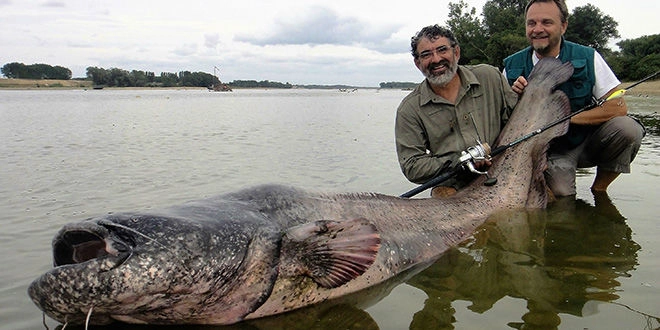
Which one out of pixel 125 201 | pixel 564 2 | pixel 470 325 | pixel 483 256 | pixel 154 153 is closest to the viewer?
pixel 470 325

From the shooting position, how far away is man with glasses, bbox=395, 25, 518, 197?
4754mm

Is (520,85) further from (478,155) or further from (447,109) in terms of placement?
(478,155)

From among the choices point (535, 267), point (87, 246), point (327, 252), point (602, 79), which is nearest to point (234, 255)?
point (327, 252)

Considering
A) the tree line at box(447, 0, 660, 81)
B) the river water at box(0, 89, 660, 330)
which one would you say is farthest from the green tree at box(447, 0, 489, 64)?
the river water at box(0, 89, 660, 330)

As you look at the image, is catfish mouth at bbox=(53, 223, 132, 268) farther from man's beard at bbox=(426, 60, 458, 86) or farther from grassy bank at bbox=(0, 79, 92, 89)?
grassy bank at bbox=(0, 79, 92, 89)

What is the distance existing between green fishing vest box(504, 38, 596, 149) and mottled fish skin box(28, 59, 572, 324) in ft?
7.14

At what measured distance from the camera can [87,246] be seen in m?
2.67

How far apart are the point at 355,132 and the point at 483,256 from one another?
40.2 ft

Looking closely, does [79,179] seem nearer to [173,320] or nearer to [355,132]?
[173,320]

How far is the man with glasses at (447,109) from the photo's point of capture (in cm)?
475

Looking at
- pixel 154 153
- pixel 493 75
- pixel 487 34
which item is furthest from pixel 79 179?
pixel 487 34

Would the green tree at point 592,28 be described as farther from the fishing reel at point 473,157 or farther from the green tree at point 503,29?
the fishing reel at point 473,157

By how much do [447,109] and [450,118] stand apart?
90mm

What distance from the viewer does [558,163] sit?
543 cm
